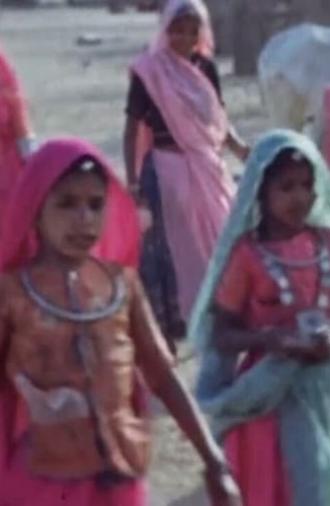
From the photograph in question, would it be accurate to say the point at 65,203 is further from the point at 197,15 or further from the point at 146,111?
the point at 146,111

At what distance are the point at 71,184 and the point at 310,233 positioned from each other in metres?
1.31

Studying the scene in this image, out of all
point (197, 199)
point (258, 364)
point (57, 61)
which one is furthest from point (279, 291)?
→ point (57, 61)

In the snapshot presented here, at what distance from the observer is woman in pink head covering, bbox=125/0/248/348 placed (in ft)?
37.2

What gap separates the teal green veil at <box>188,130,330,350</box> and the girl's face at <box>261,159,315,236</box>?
26 millimetres

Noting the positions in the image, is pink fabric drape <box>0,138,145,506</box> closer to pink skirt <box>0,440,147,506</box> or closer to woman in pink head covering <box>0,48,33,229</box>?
pink skirt <box>0,440,147,506</box>

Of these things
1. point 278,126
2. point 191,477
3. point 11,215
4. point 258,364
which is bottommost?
point 278,126

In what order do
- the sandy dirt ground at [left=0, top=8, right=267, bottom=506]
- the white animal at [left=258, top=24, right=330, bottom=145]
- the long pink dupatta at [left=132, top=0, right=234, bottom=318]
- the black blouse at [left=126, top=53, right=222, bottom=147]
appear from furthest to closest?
1. the white animal at [left=258, top=24, right=330, bottom=145]
2. the long pink dupatta at [left=132, top=0, right=234, bottom=318]
3. the black blouse at [left=126, top=53, right=222, bottom=147]
4. the sandy dirt ground at [left=0, top=8, right=267, bottom=506]

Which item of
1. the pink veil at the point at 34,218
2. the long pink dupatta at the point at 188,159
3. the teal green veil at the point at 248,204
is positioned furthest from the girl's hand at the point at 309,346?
the long pink dupatta at the point at 188,159

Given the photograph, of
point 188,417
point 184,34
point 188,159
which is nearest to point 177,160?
point 188,159

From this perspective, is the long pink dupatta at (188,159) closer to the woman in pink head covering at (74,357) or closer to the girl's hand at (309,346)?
the girl's hand at (309,346)

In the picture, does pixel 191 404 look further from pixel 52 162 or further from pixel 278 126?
pixel 278 126

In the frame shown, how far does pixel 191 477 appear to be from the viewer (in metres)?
8.82

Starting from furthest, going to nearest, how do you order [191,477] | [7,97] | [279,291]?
[7,97]
[191,477]
[279,291]

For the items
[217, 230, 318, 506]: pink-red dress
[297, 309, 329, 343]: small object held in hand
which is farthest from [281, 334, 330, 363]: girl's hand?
[217, 230, 318, 506]: pink-red dress
